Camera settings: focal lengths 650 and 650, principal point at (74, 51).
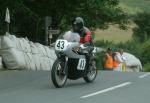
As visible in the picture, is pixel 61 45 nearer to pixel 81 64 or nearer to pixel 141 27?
pixel 81 64

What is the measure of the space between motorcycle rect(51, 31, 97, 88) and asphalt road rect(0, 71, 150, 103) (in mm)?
291

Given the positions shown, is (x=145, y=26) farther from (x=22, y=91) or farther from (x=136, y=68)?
(x=22, y=91)

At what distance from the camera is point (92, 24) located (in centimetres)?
4491

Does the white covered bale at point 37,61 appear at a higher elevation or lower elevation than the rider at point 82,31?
lower

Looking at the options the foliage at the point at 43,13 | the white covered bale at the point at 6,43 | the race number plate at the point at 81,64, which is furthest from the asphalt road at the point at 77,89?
the foliage at the point at 43,13

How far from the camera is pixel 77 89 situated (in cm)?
1597

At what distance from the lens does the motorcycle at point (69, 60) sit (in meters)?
16.1

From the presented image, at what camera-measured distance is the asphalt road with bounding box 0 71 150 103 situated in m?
13.8

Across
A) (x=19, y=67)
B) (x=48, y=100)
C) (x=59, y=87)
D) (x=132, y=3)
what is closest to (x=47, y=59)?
(x=19, y=67)

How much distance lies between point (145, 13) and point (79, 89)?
204 feet

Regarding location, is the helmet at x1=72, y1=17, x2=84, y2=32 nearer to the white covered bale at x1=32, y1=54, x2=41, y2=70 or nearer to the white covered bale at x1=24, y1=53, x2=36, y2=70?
the white covered bale at x1=24, y1=53, x2=36, y2=70

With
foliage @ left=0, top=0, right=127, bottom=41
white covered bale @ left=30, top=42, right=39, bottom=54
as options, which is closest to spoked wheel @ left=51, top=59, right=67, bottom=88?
white covered bale @ left=30, top=42, right=39, bottom=54

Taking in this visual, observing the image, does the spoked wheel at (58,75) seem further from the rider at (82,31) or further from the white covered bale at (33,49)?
the white covered bale at (33,49)

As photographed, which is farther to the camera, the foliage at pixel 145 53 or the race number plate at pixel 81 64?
the foliage at pixel 145 53
